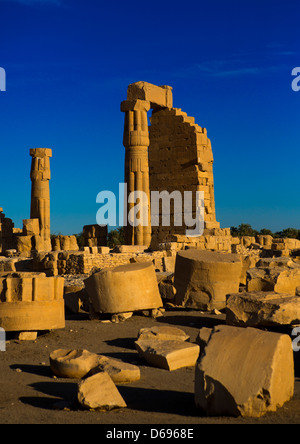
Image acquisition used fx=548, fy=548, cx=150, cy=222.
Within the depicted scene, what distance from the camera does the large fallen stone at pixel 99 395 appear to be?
476 centimetres

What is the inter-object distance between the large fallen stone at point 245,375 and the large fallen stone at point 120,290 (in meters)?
4.24

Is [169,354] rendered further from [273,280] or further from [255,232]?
[255,232]

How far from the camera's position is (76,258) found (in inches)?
567

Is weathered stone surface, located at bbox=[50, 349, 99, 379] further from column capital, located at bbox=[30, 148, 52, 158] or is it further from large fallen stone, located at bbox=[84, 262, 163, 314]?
column capital, located at bbox=[30, 148, 52, 158]

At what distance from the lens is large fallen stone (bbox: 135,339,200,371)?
20.5ft

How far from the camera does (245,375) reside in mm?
4516

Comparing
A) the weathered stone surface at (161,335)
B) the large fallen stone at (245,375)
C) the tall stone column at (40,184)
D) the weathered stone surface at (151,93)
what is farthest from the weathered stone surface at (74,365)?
the tall stone column at (40,184)

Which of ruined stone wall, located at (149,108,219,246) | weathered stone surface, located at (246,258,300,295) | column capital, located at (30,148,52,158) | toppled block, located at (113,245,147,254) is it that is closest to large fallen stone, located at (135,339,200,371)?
weathered stone surface, located at (246,258,300,295)

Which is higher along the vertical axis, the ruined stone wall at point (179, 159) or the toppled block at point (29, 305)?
the ruined stone wall at point (179, 159)

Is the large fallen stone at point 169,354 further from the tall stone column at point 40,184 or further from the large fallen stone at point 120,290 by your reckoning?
the tall stone column at point 40,184

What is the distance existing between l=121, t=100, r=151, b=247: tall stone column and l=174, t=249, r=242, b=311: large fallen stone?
9.03 meters

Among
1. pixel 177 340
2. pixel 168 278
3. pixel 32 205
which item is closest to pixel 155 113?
pixel 32 205

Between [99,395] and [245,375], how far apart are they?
129 cm

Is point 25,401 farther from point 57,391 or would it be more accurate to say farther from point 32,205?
point 32,205
